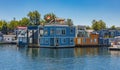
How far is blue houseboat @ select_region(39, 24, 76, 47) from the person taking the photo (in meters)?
84.4

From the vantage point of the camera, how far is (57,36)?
84.6m

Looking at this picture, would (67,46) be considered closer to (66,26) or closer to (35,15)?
(66,26)

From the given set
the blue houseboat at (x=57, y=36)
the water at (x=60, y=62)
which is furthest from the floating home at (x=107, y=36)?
the water at (x=60, y=62)

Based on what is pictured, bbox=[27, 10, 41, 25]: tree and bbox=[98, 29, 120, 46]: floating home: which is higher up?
bbox=[27, 10, 41, 25]: tree

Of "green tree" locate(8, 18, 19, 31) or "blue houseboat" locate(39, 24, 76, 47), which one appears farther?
"green tree" locate(8, 18, 19, 31)

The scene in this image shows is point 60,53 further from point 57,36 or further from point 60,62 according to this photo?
point 57,36

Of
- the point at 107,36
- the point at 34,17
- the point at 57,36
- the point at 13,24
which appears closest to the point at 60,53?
the point at 57,36

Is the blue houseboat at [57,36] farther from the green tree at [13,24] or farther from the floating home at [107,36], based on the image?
the green tree at [13,24]

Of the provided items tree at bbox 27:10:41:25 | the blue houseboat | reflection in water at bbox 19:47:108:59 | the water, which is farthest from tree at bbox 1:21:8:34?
the water

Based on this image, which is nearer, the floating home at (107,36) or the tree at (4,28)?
the floating home at (107,36)

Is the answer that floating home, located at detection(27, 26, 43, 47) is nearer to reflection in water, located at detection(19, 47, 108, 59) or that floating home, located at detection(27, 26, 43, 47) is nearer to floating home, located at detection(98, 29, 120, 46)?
reflection in water, located at detection(19, 47, 108, 59)

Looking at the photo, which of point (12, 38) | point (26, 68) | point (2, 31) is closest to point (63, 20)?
point (12, 38)

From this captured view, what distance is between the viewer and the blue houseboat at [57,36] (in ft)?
277

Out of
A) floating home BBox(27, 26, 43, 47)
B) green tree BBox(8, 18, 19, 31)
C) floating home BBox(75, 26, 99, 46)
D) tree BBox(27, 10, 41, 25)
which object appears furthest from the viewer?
green tree BBox(8, 18, 19, 31)
